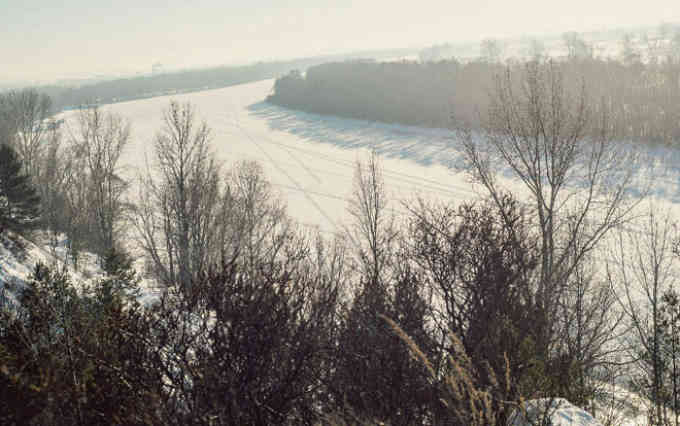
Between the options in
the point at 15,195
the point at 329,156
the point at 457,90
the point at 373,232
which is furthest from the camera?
the point at 457,90

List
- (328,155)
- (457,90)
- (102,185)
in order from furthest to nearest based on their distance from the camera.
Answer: (457,90)
(328,155)
(102,185)

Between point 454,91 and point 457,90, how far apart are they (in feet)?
1.67

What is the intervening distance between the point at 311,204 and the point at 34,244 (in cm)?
2564

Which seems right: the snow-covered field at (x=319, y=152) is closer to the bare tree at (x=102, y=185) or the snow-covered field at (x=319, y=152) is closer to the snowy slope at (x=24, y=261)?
the bare tree at (x=102, y=185)

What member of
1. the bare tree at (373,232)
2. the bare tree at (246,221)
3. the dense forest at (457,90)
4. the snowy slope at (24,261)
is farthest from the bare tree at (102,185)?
the dense forest at (457,90)

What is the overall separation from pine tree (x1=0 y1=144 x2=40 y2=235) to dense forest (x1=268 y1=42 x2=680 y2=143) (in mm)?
30017

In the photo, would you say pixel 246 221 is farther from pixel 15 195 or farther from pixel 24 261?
pixel 15 195

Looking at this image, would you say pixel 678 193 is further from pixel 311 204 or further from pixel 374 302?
pixel 374 302

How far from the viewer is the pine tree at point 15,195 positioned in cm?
2955

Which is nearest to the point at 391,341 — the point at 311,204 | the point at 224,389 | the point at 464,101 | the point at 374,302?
the point at 374,302

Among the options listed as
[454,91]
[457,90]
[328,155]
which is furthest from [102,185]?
[457,90]

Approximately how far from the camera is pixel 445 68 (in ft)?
288

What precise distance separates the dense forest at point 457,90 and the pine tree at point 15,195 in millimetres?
30017

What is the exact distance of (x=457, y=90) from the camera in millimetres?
80562
